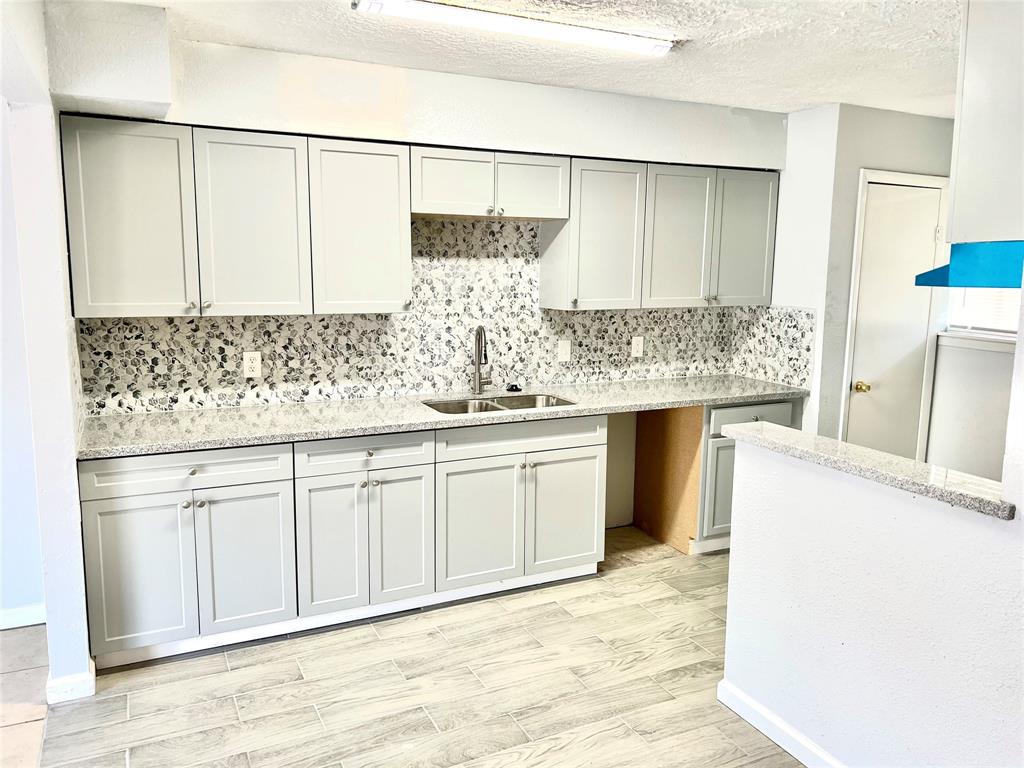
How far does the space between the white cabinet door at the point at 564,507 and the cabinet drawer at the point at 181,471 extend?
1179mm

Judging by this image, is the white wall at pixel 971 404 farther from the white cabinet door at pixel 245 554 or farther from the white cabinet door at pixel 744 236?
the white cabinet door at pixel 245 554

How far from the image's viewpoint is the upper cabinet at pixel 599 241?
3824mm

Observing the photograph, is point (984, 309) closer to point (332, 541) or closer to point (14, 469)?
point (332, 541)

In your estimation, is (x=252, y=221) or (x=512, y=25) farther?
(x=252, y=221)

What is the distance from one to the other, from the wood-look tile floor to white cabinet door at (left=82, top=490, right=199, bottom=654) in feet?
0.54

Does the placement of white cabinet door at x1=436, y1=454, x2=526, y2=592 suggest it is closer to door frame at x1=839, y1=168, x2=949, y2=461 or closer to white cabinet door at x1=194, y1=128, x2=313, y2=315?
white cabinet door at x1=194, y1=128, x2=313, y2=315

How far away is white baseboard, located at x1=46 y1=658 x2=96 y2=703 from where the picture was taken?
2736 mm

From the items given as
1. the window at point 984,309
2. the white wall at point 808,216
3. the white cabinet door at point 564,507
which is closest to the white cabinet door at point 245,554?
the white cabinet door at point 564,507

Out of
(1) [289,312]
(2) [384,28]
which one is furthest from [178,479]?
(2) [384,28]

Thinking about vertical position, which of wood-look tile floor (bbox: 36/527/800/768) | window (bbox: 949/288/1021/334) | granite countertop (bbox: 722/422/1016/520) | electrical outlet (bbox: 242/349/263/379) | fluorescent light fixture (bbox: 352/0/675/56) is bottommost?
wood-look tile floor (bbox: 36/527/800/768)

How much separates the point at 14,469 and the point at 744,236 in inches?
150

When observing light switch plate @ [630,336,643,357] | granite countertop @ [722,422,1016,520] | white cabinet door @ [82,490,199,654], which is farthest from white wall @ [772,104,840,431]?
white cabinet door @ [82,490,199,654]

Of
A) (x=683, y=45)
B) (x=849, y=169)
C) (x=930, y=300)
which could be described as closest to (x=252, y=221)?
(x=683, y=45)

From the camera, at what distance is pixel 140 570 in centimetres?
289
